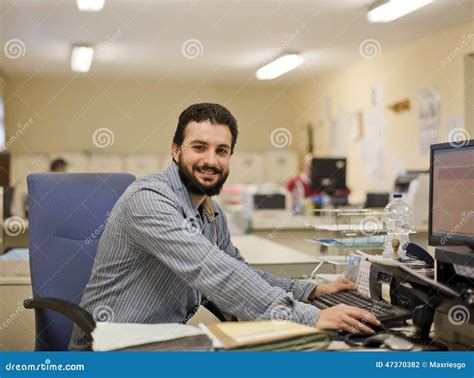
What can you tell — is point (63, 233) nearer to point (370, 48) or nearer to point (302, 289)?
point (302, 289)

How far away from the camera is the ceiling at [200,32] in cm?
448

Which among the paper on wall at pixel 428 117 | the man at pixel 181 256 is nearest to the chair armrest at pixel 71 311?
the man at pixel 181 256

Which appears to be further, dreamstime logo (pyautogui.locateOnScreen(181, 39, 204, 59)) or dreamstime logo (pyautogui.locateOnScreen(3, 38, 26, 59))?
dreamstime logo (pyautogui.locateOnScreen(181, 39, 204, 59))

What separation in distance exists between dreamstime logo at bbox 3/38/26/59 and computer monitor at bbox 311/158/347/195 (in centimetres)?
261

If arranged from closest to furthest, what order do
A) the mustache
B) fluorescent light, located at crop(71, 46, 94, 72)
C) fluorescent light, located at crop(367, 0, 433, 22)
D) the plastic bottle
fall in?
the mustache → the plastic bottle → fluorescent light, located at crop(367, 0, 433, 22) → fluorescent light, located at crop(71, 46, 94, 72)

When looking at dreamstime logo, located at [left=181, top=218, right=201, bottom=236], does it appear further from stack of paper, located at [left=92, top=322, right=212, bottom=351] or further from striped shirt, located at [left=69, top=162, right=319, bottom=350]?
stack of paper, located at [left=92, top=322, right=212, bottom=351]

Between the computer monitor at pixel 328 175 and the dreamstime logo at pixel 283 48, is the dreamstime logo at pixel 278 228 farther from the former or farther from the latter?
the dreamstime logo at pixel 283 48

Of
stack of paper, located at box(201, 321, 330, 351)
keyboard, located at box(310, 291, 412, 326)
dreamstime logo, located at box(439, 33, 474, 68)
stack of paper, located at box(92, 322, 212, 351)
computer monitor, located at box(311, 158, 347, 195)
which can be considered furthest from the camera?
computer monitor, located at box(311, 158, 347, 195)

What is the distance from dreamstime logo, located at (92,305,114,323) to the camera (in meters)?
1.70

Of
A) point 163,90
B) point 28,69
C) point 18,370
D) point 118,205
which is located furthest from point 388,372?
point 28,69

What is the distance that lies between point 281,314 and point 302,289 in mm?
373

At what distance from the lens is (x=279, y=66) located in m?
5.64

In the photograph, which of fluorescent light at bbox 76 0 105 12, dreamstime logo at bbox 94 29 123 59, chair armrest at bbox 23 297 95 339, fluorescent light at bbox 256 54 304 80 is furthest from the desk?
fluorescent light at bbox 256 54 304 80

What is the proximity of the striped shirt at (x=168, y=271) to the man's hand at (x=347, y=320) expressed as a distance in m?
0.03
